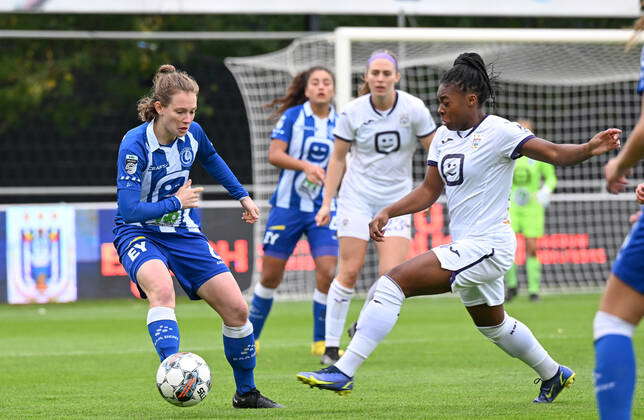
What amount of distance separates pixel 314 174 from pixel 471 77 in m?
3.33

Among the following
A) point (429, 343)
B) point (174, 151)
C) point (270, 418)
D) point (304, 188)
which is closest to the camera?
point (270, 418)

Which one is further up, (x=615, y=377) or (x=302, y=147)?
(x=302, y=147)

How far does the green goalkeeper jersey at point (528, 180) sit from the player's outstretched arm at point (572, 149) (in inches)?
385

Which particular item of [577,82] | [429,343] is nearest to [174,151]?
[429,343]

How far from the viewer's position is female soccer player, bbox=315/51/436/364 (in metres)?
8.76

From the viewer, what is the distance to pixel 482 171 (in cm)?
617

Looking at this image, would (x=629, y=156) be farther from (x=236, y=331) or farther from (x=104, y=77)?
(x=104, y=77)

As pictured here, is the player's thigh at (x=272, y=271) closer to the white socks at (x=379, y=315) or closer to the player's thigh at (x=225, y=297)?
the player's thigh at (x=225, y=297)

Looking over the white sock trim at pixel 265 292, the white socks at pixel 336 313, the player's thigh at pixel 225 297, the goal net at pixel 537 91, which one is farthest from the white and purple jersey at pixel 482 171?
the goal net at pixel 537 91

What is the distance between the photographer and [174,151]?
6.38 metres

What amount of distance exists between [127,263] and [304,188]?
3590 mm

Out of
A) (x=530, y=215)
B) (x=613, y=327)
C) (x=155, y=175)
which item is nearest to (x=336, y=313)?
(x=155, y=175)

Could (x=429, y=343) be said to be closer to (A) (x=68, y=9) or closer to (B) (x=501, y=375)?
(B) (x=501, y=375)

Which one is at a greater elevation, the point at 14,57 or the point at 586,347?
the point at 14,57
